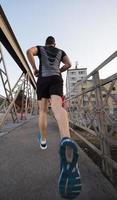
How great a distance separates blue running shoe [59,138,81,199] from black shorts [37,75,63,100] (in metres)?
0.66

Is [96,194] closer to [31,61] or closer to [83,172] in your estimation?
[83,172]

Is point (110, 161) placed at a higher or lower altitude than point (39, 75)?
lower

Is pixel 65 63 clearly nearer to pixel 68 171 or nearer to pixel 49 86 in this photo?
pixel 49 86

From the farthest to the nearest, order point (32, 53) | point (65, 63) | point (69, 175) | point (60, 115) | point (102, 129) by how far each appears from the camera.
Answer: point (102, 129) < point (65, 63) < point (32, 53) < point (60, 115) < point (69, 175)

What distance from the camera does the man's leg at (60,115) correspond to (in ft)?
6.52

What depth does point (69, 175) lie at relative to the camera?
5.29 ft

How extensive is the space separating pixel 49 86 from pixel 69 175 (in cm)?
97

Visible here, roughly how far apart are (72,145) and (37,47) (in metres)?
1.15

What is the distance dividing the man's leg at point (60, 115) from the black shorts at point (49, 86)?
7 cm

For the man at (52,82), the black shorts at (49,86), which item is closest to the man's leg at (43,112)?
the man at (52,82)

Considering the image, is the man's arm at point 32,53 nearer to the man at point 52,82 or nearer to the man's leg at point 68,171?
the man at point 52,82

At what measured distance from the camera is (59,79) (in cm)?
231


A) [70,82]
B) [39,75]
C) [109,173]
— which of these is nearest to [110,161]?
[109,173]

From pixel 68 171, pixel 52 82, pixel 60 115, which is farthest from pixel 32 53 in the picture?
pixel 68 171
